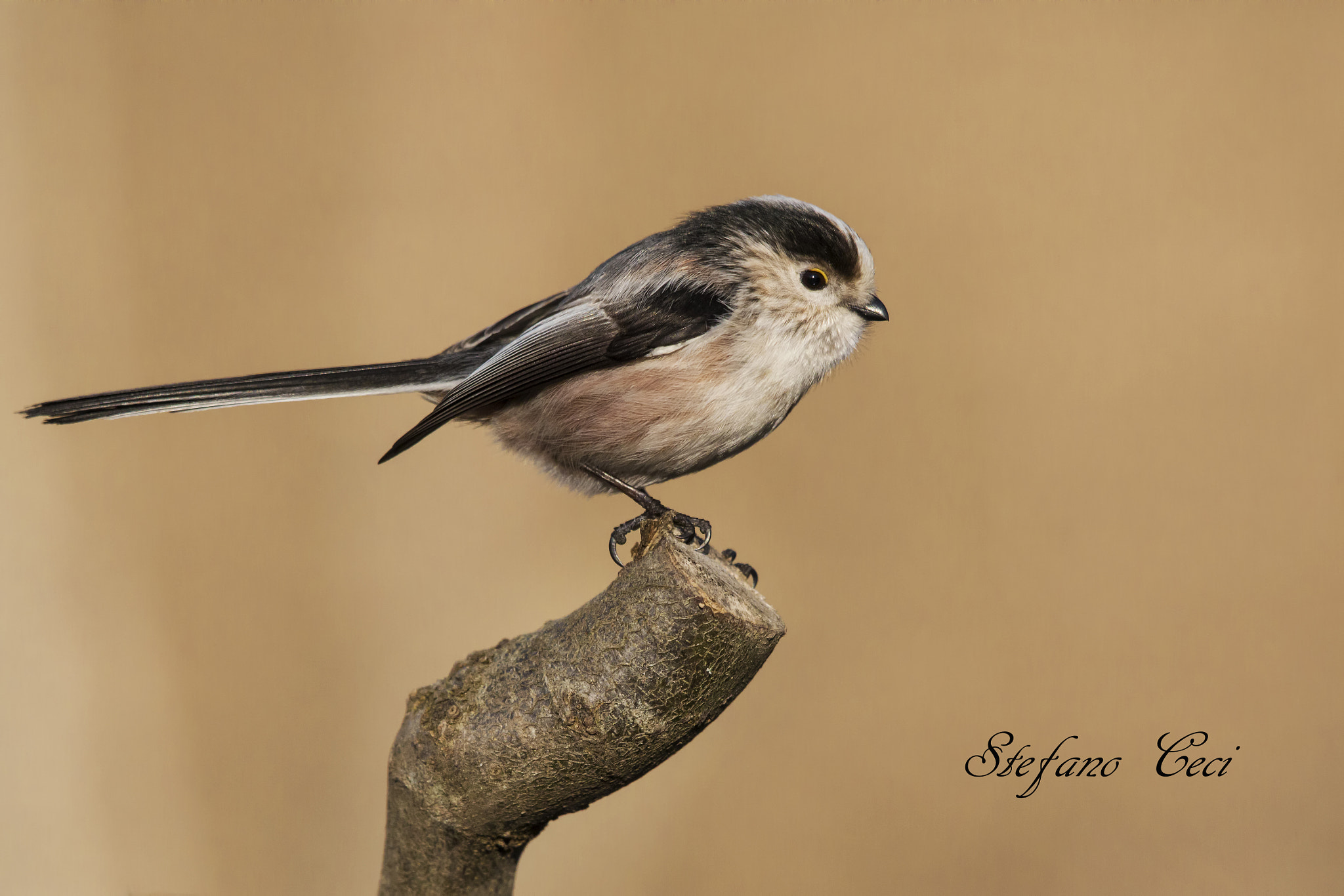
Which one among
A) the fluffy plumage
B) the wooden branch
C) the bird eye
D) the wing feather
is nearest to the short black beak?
the fluffy plumage

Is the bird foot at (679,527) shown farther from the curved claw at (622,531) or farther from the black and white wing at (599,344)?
the black and white wing at (599,344)

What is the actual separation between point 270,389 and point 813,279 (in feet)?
4.70

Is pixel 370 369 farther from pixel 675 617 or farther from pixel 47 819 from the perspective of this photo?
pixel 47 819

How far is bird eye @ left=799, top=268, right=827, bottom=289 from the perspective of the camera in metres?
2.39

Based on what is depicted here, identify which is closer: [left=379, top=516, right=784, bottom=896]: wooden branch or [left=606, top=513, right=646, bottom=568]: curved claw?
[left=379, top=516, right=784, bottom=896]: wooden branch

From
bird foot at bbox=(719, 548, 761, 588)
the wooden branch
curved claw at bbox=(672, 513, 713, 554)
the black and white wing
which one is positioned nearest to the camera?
the wooden branch

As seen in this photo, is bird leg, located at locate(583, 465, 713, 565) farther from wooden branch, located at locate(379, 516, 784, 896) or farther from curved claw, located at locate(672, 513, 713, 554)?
wooden branch, located at locate(379, 516, 784, 896)

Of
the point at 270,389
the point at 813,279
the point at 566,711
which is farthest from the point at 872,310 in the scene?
the point at 270,389

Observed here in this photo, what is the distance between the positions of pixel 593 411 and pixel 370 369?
60 centimetres

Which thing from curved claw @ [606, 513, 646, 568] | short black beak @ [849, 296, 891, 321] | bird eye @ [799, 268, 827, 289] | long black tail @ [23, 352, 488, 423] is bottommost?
curved claw @ [606, 513, 646, 568]

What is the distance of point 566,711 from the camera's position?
1631 mm

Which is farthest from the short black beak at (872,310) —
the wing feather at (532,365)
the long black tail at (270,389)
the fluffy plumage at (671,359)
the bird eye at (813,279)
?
the long black tail at (270,389)

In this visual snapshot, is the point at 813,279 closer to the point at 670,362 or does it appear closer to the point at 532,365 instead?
the point at 670,362

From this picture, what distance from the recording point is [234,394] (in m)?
2.16
